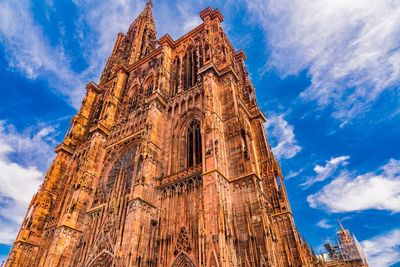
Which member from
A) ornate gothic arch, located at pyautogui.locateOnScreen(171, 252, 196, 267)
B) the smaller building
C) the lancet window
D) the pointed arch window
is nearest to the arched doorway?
ornate gothic arch, located at pyautogui.locateOnScreen(171, 252, 196, 267)

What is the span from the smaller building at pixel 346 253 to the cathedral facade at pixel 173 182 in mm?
28939

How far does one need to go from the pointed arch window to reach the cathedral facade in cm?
8

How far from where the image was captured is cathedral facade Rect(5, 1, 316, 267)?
13039mm

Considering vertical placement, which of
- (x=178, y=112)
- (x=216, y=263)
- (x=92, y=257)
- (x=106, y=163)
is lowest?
(x=216, y=263)

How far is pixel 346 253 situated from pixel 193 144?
4598 centimetres

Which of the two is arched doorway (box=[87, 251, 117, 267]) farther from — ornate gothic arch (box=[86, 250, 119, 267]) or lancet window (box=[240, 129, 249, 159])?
lancet window (box=[240, 129, 249, 159])

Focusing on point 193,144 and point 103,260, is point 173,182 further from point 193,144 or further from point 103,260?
point 103,260

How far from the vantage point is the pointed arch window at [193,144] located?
1737cm

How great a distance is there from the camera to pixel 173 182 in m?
16.2

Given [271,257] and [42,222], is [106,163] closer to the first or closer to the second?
[42,222]

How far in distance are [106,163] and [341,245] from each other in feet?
163

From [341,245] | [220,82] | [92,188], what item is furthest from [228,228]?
[341,245]

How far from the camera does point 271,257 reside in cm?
1138

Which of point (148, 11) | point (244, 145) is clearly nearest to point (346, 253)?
point (244, 145)
